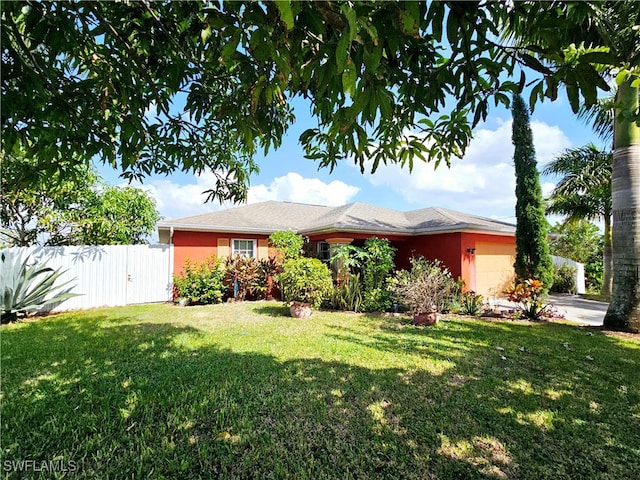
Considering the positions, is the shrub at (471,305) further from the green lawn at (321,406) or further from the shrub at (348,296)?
the shrub at (348,296)

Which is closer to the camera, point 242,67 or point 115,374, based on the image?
point 242,67

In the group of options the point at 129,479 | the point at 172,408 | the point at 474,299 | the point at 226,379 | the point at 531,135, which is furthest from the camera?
the point at 531,135

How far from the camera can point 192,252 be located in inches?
450

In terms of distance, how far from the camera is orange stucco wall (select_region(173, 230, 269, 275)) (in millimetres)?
11188

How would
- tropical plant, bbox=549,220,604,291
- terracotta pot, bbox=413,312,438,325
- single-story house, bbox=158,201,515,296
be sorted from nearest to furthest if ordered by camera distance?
terracotta pot, bbox=413,312,438,325 → single-story house, bbox=158,201,515,296 → tropical plant, bbox=549,220,604,291

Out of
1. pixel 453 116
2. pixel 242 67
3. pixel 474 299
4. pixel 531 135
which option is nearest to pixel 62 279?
pixel 242 67

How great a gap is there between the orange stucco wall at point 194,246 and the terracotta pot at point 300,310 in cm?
502

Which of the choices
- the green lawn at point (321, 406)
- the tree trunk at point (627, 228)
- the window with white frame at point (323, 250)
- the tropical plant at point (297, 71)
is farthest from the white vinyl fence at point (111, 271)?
the tree trunk at point (627, 228)

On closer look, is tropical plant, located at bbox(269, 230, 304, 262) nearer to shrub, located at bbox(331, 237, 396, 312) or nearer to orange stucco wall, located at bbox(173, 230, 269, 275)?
shrub, located at bbox(331, 237, 396, 312)

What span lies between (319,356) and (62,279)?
359 inches

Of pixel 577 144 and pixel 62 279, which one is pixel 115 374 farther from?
pixel 577 144

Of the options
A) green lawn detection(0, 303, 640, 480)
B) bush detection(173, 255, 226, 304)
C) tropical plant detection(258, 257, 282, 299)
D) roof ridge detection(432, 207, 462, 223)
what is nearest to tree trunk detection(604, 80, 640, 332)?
green lawn detection(0, 303, 640, 480)

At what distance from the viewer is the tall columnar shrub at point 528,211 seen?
955 cm

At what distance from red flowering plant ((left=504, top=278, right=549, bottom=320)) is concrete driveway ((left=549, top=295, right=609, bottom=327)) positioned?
0.84 m
